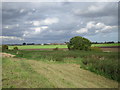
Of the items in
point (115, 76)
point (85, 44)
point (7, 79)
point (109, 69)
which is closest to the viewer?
point (7, 79)

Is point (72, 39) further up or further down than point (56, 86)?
further up

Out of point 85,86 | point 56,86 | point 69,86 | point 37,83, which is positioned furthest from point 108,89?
point 37,83

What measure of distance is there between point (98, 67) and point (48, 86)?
199 inches

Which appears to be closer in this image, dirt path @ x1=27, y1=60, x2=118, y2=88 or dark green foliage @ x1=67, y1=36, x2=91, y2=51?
dirt path @ x1=27, y1=60, x2=118, y2=88

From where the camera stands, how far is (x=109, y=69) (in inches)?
368

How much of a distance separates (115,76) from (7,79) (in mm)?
5348

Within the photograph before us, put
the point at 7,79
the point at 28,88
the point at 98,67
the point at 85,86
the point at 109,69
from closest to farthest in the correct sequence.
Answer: the point at 28,88 → the point at 85,86 → the point at 7,79 → the point at 109,69 → the point at 98,67

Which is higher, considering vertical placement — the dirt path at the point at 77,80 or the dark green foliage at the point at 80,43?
the dark green foliage at the point at 80,43

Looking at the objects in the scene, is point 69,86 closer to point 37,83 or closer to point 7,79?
point 37,83

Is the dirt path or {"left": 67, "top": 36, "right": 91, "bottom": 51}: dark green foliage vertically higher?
{"left": 67, "top": 36, "right": 91, "bottom": 51}: dark green foliage

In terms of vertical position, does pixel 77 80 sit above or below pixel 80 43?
below

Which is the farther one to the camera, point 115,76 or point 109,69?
point 109,69

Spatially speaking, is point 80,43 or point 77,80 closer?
point 77,80

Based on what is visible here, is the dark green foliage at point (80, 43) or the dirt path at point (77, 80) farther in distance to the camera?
the dark green foliage at point (80, 43)
